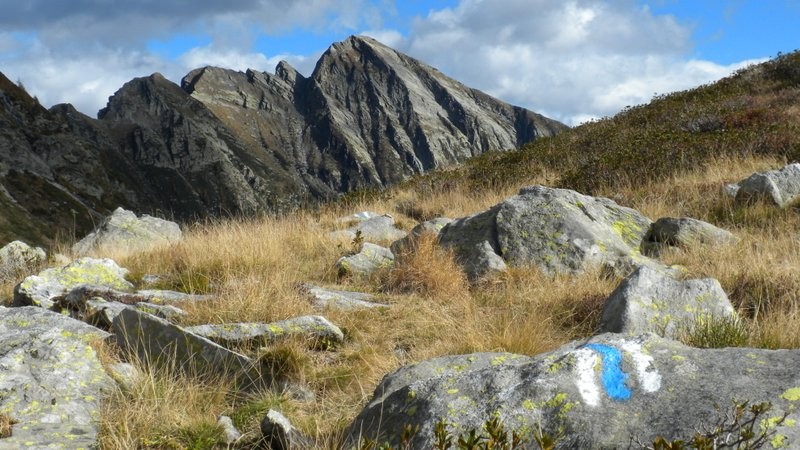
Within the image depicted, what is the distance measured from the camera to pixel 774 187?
9555 mm

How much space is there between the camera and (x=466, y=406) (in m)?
2.94

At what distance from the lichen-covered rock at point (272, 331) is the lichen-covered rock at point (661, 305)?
229 centimetres

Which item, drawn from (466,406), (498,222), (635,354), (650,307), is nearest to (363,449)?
(466,406)

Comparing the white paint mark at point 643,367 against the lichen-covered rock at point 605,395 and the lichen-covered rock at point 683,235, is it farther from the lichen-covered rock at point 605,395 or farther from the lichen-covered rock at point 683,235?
the lichen-covered rock at point 683,235

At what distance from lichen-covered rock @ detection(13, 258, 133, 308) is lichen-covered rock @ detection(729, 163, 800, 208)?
911 centimetres

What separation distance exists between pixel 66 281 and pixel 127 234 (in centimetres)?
513

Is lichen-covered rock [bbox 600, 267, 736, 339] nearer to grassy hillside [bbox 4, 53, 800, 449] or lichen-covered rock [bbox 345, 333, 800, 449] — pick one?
grassy hillside [bbox 4, 53, 800, 449]

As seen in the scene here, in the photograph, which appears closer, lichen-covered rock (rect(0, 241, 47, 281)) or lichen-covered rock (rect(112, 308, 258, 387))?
lichen-covered rock (rect(112, 308, 258, 387))

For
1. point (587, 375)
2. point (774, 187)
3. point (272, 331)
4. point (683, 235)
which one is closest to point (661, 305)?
point (587, 375)

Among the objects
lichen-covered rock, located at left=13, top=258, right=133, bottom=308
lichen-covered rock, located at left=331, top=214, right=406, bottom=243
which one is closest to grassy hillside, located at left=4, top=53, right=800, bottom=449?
lichen-covered rock, located at left=331, top=214, right=406, bottom=243

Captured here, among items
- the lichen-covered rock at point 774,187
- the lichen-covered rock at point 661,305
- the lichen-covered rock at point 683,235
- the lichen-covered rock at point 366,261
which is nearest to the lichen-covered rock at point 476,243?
the lichen-covered rock at point 366,261

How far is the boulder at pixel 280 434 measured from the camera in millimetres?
3406

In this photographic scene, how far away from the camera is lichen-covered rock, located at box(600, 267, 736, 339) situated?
487cm

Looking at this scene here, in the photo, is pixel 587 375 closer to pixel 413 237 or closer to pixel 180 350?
pixel 180 350
